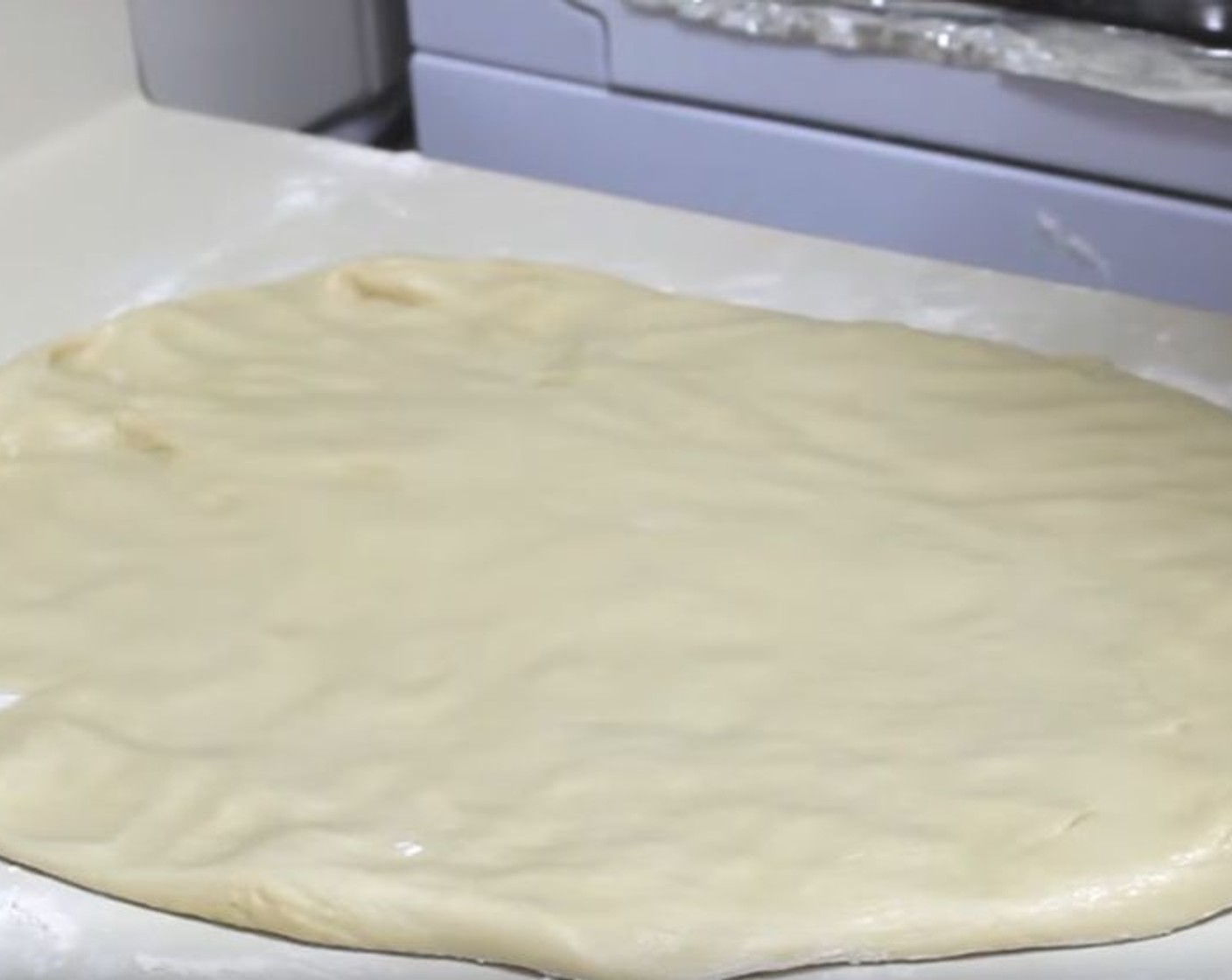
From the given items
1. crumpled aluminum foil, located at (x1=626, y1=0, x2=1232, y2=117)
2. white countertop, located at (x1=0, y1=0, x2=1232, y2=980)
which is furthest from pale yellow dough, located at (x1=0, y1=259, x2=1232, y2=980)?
crumpled aluminum foil, located at (x1=626, y1=0, x2=1232, y2=117)

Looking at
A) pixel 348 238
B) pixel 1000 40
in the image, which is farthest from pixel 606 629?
pixel 1000 40

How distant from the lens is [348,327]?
1.15 m

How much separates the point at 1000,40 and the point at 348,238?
1.45 ft

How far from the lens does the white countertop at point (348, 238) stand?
1141 mm

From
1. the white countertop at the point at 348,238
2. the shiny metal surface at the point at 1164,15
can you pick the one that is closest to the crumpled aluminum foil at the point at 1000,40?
the shiny metal surface at the point at 1164,15

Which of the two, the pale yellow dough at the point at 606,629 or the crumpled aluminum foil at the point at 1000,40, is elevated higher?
the crumpled aluminum foil at the point at 1000,40

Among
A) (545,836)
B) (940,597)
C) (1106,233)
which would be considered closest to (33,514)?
(545,836)

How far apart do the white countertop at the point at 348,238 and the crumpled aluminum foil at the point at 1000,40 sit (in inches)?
6.3

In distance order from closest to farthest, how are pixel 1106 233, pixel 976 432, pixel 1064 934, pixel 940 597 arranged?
pixel 1064 934, pixel 940 597, pixel 976 432, pixel 1106 233

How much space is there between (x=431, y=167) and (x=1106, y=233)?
46cm

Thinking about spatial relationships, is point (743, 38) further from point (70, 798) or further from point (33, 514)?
point (70, 798)

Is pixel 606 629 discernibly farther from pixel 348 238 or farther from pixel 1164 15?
pixel 1164 15

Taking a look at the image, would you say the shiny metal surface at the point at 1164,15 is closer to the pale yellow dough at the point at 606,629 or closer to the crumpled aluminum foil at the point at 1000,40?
the crumpled aluminum foil at the point at 1000,40

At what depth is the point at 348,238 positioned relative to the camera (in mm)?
1259
